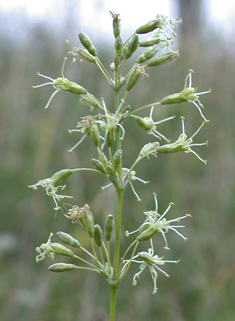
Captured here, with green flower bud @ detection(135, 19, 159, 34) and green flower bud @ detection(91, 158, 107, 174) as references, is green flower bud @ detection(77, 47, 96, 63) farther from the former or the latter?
green flower bud @ detection(91, 158, 107, 174)

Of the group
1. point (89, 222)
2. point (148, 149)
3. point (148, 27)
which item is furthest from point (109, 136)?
point (148, 27)

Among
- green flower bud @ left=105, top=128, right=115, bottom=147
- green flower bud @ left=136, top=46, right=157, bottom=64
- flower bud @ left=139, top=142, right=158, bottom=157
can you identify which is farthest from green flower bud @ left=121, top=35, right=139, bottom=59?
flower bud @ left=139, top=142, right=158, bottom=157

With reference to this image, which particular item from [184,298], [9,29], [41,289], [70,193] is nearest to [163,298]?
[184,298]

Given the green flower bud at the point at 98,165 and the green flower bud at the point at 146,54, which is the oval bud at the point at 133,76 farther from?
the green flower bud at the point at 98,165

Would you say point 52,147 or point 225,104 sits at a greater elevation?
point 225,104

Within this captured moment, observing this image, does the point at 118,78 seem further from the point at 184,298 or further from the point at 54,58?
the point at 54,58

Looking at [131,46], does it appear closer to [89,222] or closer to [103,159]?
[103,159]
